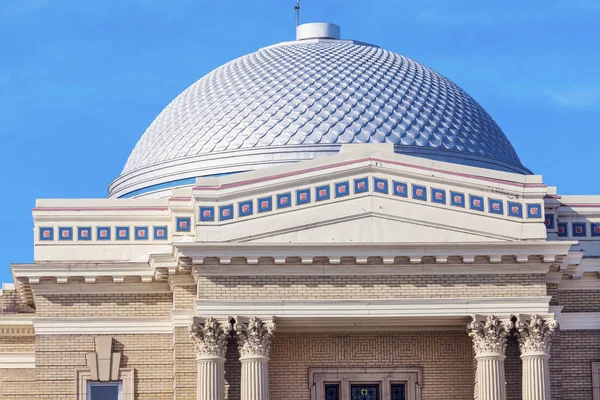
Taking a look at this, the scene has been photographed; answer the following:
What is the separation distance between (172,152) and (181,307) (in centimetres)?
879

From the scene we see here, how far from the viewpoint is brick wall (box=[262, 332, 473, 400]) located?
4056 centimetres

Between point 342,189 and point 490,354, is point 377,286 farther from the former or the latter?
point 490,354

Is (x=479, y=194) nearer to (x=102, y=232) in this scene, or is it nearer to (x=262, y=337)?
(x=262, y=337)

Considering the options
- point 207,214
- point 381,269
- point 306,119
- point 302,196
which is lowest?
point 381,269

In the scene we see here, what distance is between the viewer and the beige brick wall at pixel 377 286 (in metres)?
39.4

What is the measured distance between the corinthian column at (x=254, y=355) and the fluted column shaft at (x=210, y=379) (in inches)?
18.4

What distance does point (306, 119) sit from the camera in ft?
156

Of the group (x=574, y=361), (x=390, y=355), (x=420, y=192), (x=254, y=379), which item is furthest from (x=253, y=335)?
(x=574, y=361)

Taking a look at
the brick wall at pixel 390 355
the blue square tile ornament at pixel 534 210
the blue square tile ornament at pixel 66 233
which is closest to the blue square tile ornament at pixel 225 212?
the brick wall at pixel 390 355

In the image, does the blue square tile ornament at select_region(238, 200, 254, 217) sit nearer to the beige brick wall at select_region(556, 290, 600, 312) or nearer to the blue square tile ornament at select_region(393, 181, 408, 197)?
the blue square tile ornament at select_region(393, 181, 408, 197)

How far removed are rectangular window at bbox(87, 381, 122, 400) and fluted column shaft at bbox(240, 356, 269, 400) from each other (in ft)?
11.7

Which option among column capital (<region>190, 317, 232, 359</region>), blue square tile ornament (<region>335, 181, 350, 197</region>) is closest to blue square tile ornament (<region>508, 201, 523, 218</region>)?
blue square tile ornament (<region>335, 181, 350, 197</region>)

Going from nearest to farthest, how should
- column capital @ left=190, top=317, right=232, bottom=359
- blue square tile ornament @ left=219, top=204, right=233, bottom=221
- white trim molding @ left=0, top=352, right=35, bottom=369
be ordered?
column capital @ left=190, top=317, right=232, bottom=359 < blue square tile ornament @ left=219, top=204, right=233, bottom=221 < white trim molding @ left=0, top=352, right=35, bottom=369

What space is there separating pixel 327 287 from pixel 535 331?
448 centimetres
